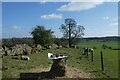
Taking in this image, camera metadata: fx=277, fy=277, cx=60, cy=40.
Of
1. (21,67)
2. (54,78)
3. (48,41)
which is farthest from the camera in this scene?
(48,41)

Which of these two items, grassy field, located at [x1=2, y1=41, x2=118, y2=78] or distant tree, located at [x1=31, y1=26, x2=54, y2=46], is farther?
distant tree, located at [x1=31, y1=26, x2=54, y2=46]

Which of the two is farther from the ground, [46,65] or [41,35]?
[41,35]

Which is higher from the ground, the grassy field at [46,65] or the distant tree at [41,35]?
the distant tree at [41,35]

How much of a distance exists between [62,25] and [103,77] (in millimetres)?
63427

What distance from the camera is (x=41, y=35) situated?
55062 mm

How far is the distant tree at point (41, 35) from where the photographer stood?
54.6 m

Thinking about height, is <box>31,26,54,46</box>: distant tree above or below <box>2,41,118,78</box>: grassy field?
above

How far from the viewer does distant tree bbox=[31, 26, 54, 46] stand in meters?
54.6

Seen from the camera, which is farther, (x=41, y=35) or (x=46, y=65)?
(x=41, y=35)

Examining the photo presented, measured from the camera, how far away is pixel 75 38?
7731 centimetres

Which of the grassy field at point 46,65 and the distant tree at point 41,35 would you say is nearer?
the grassy field at point 46,65

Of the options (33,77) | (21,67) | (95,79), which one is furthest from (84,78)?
(21,67)

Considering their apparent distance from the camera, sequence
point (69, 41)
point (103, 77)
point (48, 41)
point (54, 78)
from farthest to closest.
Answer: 1. point (69, 41)
2. point (48, 41)
3. point (103, 77)
4. point (54, 78)

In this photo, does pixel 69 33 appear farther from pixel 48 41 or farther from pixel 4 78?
pixel 4 78
